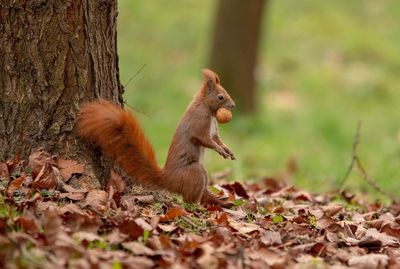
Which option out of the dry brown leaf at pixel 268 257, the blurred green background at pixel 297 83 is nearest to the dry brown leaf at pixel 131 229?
the dry brown leaf at pixel 268 257

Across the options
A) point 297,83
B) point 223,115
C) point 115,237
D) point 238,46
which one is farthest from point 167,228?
point 297,83

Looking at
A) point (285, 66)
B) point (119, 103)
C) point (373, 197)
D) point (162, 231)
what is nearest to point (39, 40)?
point (119, 103)

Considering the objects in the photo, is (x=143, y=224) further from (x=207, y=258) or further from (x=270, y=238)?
(x=270, y=238)

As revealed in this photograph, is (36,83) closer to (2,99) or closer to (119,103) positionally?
(2,99)

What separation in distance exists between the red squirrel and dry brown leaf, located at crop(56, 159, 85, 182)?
0.17 m

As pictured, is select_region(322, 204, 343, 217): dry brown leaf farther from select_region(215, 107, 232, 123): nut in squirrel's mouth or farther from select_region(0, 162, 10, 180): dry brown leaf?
select_region(0, 162, 10, 180): dry brown leaf

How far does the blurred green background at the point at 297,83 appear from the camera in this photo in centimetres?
902

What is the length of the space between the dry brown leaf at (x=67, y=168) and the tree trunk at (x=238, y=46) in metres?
7.59

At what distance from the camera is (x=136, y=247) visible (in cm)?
343

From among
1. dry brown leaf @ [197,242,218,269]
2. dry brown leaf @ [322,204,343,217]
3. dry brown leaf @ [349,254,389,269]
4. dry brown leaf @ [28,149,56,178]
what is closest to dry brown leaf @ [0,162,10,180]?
dry brown leaf @ [28,149,56,178]

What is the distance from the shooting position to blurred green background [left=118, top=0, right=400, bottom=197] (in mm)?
9016

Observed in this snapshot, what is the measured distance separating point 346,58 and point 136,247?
12022mm

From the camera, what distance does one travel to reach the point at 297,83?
14.1 meters

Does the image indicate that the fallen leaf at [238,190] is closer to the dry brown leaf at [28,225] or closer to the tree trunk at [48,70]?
the tree trunk at [48,70]
